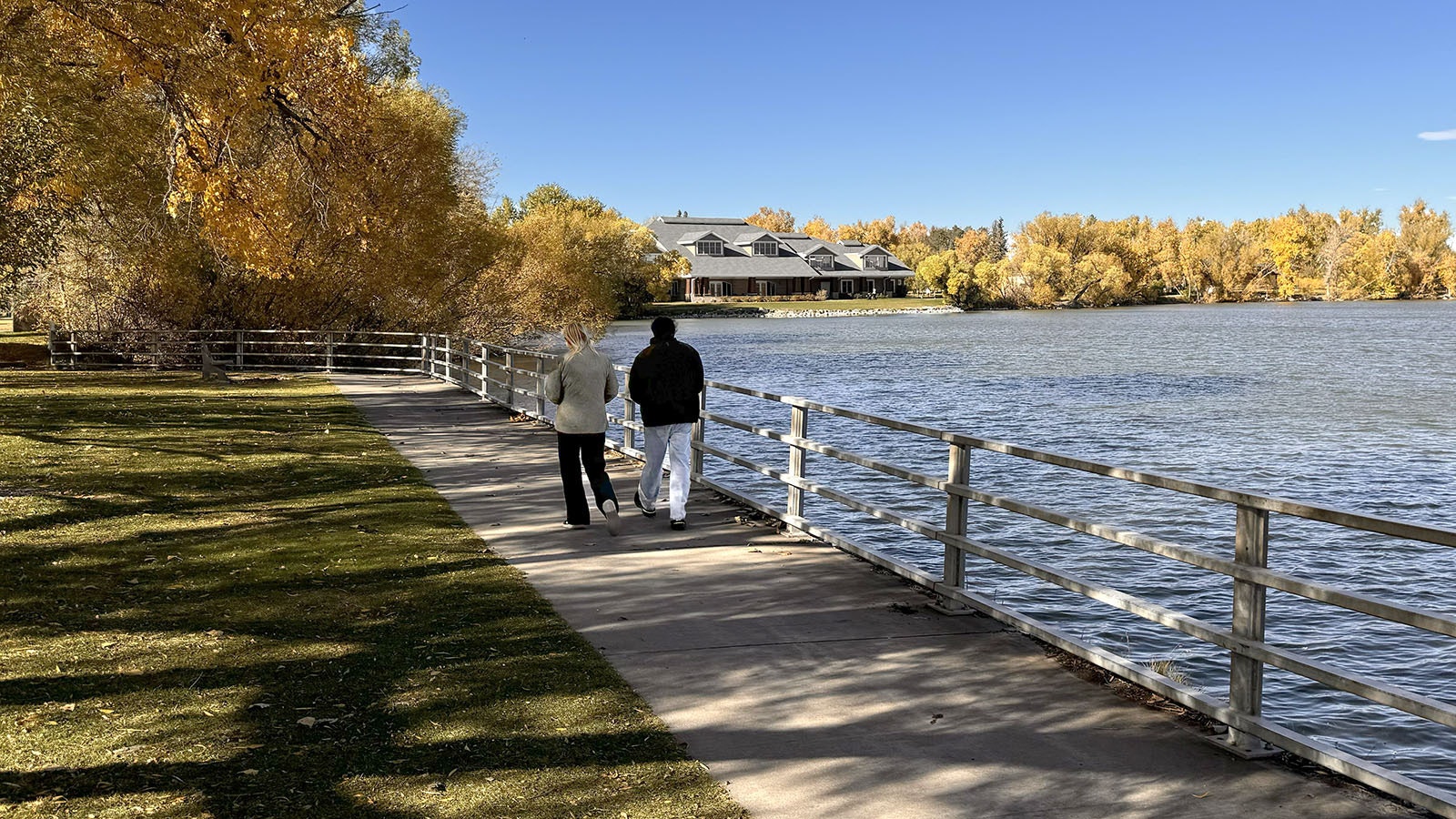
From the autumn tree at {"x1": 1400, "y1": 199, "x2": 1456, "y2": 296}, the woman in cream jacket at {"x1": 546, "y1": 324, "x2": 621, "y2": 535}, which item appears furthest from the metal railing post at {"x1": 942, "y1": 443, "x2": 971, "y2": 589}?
the autumn tree at {"x1": 1400, "y1": 199, "x2": 1456, "y2": 296}

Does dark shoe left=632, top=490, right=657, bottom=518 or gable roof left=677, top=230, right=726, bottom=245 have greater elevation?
gable roof left=677, top=230, right=726, bottom=245

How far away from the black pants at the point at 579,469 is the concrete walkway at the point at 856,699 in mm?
381

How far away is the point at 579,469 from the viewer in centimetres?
1158

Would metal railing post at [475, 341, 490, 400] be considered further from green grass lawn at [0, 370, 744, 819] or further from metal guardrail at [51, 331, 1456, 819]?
metal guardrail at [51, 331, 1456, 819]

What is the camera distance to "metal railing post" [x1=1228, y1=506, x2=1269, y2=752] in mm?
5730

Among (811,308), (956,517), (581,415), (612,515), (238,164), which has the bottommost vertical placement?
(612,515)

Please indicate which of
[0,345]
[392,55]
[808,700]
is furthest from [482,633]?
[0,345]

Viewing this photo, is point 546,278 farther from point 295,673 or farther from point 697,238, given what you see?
point 697,238

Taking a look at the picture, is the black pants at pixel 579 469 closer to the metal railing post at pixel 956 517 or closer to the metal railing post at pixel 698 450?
the metal railing post at pixel 698 450

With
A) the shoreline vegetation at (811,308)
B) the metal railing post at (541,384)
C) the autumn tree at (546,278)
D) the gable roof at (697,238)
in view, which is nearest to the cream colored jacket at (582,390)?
the metal railing post at (541,384)

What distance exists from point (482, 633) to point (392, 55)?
36.8 metres

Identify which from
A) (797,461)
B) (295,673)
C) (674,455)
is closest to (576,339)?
(674,455)

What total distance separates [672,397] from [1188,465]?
17.1 m

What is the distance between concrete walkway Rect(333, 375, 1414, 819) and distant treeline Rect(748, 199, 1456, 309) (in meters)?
135
